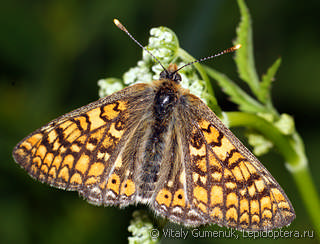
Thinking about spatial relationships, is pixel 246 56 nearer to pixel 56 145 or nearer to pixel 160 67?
pixel 160 67

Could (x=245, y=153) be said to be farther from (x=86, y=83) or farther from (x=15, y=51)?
(x=15, y=51)

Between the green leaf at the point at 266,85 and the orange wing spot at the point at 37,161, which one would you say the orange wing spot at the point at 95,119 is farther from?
the green leaf at the point at 266,85

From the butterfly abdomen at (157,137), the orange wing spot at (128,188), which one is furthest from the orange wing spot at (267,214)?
the orange wing spot at (128,188)

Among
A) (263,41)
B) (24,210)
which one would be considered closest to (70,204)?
(24,210)

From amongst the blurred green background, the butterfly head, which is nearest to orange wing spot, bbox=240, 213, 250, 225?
the butterfly head

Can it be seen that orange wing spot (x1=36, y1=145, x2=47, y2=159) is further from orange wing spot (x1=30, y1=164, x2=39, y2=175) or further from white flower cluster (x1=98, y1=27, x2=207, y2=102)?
white flower cluster (x1=98, y1=27, x2=207, y2=102)
